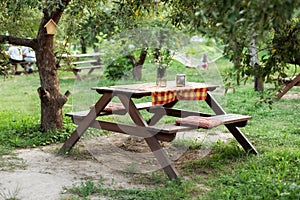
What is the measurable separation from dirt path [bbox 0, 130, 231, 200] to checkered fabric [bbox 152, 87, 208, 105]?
27.3 inches


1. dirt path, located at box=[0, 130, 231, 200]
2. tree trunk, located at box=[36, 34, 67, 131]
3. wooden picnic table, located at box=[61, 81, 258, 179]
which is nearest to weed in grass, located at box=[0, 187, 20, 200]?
dirt path, located at box=[0, 130, 231, 200]

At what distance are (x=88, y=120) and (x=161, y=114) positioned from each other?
57.0 inches

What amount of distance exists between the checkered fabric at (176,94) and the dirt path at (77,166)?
695 millimetres

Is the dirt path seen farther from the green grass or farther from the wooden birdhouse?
the wooden birdhouse

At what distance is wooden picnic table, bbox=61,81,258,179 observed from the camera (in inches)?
193

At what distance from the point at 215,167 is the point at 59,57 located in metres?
2.93

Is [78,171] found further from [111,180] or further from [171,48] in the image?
[171,48]

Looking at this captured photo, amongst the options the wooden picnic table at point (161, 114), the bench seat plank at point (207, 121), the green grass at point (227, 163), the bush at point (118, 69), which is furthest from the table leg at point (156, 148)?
the bush at point (118, 69)

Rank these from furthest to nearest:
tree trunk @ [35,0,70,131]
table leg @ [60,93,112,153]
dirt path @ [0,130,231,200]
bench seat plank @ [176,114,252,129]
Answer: tree trunk @ [35,0,70,131] < table leg @ [60,93,112,153] < bench seat plank @ [176,114,252,129] < dirt path @ [0,130,231,200]

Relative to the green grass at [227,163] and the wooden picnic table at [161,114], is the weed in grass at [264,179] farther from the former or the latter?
the wooden picnic table at [161,114]

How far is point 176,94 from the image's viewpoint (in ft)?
19.5

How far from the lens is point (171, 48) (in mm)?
9867

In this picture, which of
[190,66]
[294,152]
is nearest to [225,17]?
[294,152]

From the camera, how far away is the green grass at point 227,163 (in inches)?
173
